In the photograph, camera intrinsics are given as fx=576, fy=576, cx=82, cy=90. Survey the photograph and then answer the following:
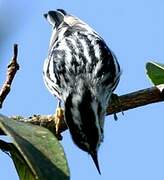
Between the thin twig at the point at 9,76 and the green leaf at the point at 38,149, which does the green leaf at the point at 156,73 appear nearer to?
the thin twig at the point at 9,76

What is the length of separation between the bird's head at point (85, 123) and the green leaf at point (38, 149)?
999 millimetres

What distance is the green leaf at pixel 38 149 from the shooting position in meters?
1.84

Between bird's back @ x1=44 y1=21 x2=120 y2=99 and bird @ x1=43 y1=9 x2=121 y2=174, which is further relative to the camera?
bird's back @ x1=44 y1=21 x2=120 y2=99

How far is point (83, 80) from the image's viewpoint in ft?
12.2

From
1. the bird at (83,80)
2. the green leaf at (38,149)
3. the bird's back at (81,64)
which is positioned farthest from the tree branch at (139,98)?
the green leaf at (38,149)

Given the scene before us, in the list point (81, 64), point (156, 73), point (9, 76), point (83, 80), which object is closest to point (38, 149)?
point (9, 76)

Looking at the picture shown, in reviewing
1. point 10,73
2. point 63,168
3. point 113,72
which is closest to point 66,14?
point 113,72

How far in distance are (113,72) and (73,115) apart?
90 centimetres

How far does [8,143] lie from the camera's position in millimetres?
2275

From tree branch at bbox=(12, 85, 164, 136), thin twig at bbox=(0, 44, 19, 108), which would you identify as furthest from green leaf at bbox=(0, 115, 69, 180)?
tree branch at bbox=(12, 85, 164, 136)

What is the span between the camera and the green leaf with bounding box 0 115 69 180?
6.04 ft

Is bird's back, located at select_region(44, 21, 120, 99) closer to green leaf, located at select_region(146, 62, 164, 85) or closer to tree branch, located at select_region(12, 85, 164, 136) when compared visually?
tree branch, located at select_region(12, 85, 164, 136)

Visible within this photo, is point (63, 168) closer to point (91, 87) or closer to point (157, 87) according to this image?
point (157, 87)

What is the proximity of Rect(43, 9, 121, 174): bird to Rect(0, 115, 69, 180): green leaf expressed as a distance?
1031mm
